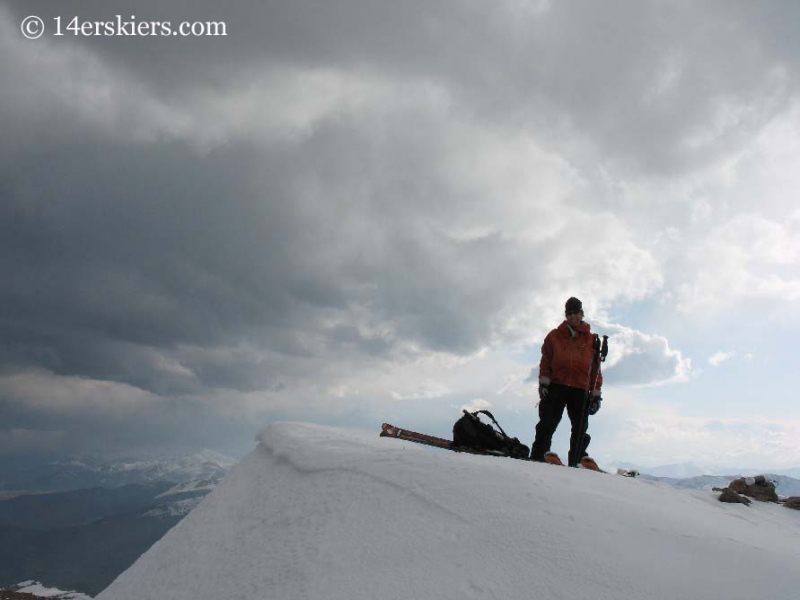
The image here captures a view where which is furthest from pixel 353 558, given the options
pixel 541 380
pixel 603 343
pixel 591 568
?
pixel 603 343

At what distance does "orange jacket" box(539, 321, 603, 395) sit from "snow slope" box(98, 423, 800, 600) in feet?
11.8

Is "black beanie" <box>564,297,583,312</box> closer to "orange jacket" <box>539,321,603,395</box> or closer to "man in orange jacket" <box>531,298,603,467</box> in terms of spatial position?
"man in orange jacket" <box>531,298,603,467</box>

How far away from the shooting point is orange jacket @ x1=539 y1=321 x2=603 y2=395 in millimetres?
7699

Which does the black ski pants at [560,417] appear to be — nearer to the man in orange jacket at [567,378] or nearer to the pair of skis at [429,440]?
the man in orange jacket at [567,378]

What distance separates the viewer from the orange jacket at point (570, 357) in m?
7.70

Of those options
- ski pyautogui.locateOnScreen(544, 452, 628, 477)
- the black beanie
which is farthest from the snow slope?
the black beanie

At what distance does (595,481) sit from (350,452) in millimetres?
2294

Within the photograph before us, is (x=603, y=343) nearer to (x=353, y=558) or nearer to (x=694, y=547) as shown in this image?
(x=694, y=547)

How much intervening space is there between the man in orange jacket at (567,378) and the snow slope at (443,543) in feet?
11.7

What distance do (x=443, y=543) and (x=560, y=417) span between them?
5.67 metres

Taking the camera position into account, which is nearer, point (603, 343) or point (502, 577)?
point (502, 577)

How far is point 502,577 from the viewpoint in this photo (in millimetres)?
2441

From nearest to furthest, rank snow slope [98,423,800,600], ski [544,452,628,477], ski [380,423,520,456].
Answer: snow slope [98,423,800,600] → ski [544,452,628,477] → ski [380,423,520,456]

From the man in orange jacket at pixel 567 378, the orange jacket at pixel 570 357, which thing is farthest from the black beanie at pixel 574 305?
the orange jacket at pixel 570 357
